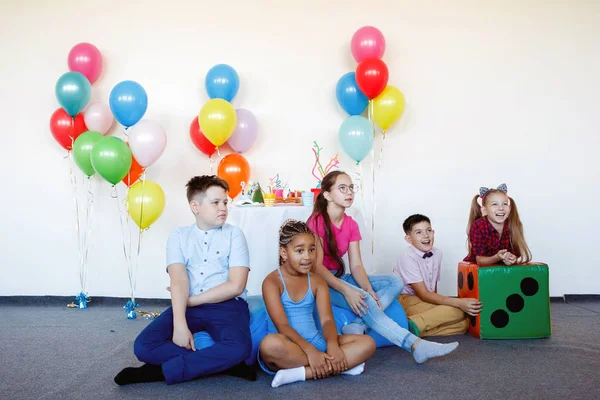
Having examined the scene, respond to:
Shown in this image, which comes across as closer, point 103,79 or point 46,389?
point 46,389

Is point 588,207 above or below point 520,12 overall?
below

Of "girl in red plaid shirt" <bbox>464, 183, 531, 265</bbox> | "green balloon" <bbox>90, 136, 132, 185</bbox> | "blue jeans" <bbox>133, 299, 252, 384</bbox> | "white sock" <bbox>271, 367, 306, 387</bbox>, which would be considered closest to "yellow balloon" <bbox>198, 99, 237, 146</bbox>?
"green balloon" <bbox>90, 136, 132, 185</bbox>

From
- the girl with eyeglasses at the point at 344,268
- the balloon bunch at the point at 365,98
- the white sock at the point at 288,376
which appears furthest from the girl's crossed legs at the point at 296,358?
the balloon bunch at the point at 365,98

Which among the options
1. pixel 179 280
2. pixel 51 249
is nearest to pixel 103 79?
pixel 51 249

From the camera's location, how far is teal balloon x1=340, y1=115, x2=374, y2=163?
3.46 meters

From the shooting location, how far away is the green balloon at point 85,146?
343 centimetres

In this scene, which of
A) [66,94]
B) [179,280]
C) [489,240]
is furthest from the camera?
[66,94]

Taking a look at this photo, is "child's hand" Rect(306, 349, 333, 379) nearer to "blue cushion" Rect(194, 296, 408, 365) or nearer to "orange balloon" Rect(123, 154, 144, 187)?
"blue cushion" Rect(194, 296, 408, 365)

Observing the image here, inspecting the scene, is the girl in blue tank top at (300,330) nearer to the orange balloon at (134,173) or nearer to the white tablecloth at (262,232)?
the white tablecloth at (262,232)

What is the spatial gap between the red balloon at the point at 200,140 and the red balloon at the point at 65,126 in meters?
0.80

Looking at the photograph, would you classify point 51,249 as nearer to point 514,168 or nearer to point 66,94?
point 66,94

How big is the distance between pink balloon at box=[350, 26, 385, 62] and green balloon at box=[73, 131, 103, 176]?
189 centimetres

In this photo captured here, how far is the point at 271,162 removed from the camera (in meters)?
3.84

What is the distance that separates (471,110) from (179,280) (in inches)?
105
